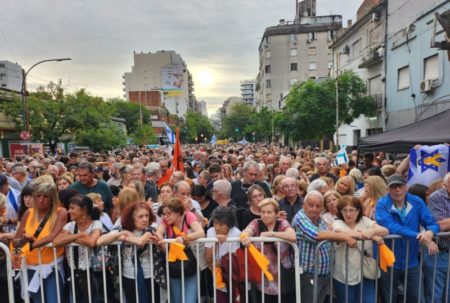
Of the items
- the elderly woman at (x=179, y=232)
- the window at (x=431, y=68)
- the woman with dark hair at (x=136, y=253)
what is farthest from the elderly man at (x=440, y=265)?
the window at (x=431, y=68)

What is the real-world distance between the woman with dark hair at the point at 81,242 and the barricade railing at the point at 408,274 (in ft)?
7.66

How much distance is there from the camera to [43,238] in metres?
3.26

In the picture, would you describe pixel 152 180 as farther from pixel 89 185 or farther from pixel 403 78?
pixel 403 78

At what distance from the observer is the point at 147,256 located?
3.38m

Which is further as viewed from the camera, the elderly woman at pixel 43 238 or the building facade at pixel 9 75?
the building facade at pixel 9 75

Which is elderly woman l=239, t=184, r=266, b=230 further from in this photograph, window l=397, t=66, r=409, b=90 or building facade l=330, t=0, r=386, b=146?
window l=397, t=66, r=409, b=90

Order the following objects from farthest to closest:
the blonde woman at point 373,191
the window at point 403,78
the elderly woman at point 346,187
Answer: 1. the window at point 403,78
2. the elderly woman at point 346,187
3. the blonde woman at point 373,191

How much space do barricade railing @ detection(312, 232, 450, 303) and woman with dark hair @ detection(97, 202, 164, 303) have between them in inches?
68.7

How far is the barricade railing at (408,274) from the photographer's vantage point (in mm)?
3260

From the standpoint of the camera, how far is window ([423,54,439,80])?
Answer: 1393 cm

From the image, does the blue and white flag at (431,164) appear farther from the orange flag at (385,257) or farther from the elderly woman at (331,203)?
the orange flag at (385,257)

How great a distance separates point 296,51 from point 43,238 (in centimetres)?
6079

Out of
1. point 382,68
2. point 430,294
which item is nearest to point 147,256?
point 430,294

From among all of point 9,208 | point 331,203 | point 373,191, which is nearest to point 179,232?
point 331,203
